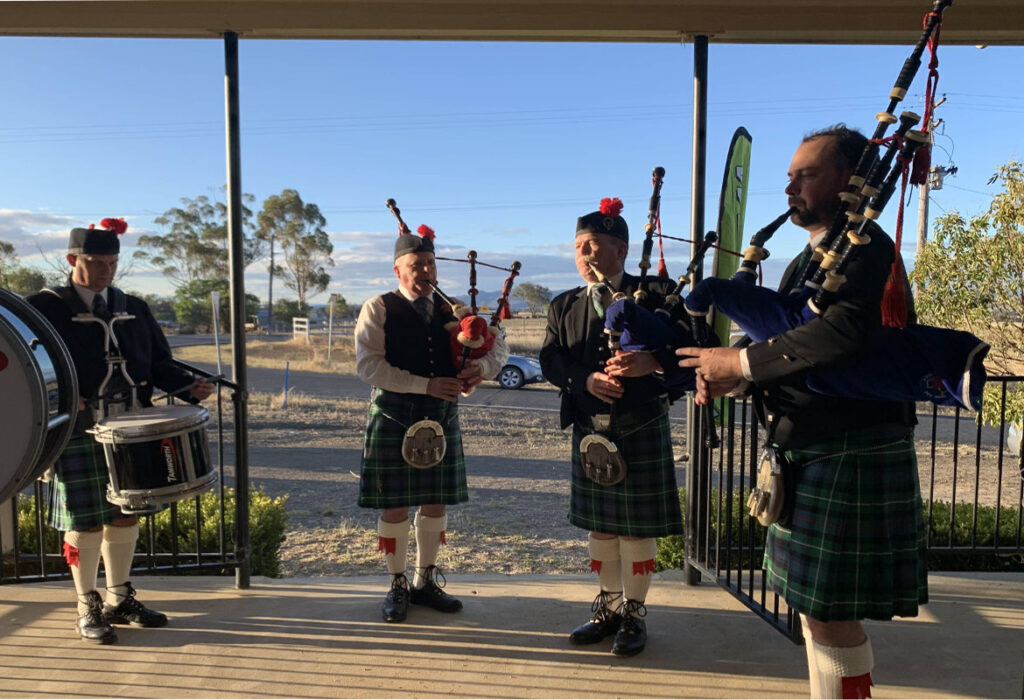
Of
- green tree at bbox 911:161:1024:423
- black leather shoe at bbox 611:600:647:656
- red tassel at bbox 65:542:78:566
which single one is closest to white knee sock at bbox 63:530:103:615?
red tassel at bbox 65:542:78:566

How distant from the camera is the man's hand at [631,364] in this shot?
6.41 feet

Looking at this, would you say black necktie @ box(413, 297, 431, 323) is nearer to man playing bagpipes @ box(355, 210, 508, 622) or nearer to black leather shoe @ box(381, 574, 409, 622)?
man playing bagpipes @ box(355, 210, 508, 622)

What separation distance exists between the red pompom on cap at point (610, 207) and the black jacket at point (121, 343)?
5.17 feet

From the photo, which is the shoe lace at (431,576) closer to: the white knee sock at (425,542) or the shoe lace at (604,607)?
the white knee sock at (425,542)

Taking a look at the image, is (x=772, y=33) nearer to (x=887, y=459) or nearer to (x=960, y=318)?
(x=887, y=459)

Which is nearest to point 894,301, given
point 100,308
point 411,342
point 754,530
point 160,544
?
point 754,530

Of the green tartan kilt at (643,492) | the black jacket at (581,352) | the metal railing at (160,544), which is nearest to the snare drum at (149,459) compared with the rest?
the metal railing at (160,544)

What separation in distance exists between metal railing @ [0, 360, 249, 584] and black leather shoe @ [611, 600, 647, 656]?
1420mm

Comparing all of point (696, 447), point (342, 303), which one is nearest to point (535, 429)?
point (696, 447)

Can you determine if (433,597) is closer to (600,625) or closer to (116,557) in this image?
(600,625)

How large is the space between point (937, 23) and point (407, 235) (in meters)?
1.68

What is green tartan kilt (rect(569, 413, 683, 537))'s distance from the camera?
7.30 feet

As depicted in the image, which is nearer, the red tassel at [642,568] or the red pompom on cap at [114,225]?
the red tassel at [642,568]

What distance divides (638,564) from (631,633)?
208 millimetres
